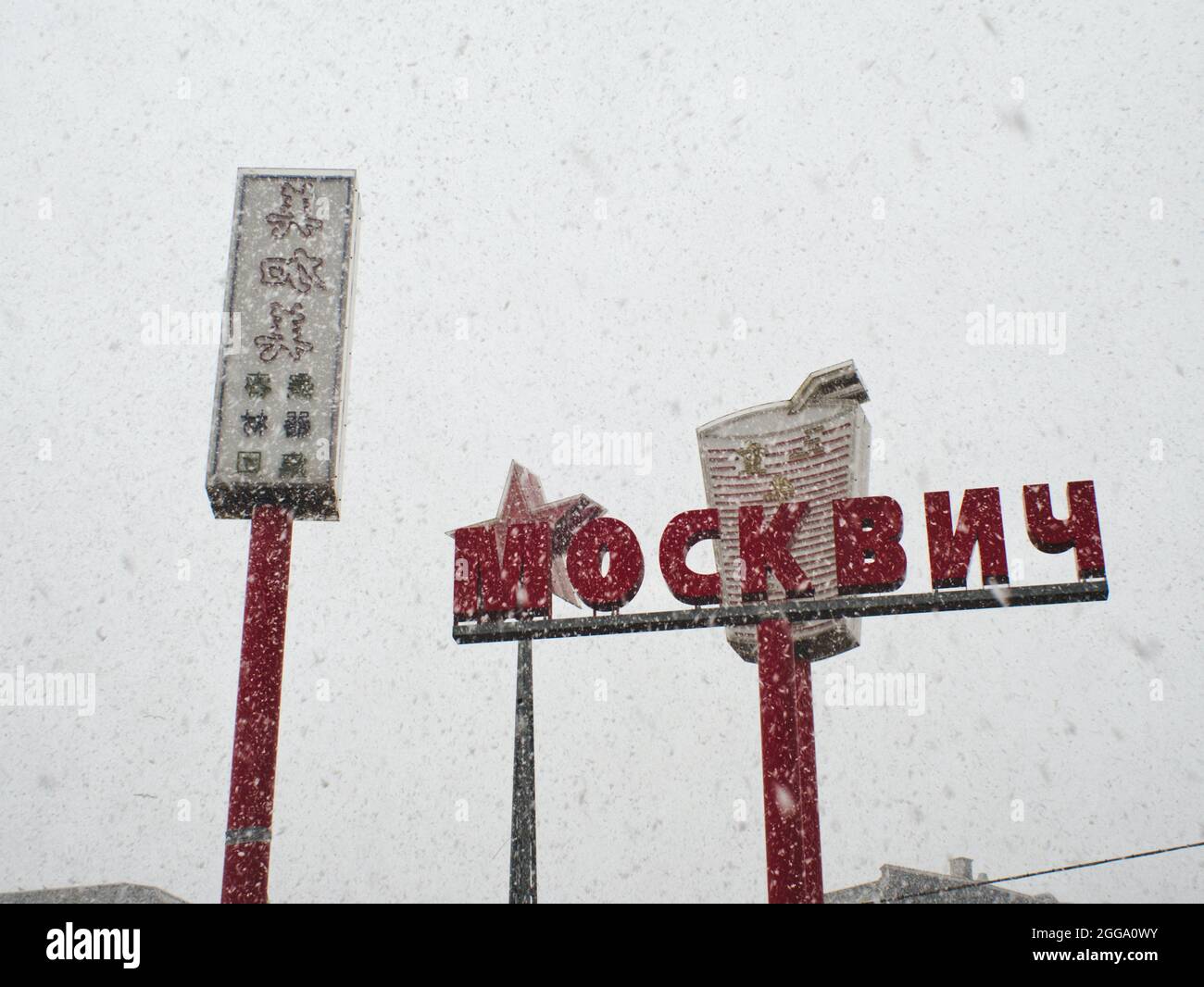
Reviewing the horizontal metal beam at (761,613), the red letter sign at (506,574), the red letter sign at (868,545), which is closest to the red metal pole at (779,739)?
the horizontal metal beam at (761,613)

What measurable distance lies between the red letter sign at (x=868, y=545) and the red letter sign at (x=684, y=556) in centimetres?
210

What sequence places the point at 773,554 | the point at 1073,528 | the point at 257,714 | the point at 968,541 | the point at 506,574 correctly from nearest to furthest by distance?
the point at 257,714 < the point at 1073,528 < the point at 968,541 < the point at 773,554 < the point at 506,574

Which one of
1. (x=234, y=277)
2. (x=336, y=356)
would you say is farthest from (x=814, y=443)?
(x=234, y=277)

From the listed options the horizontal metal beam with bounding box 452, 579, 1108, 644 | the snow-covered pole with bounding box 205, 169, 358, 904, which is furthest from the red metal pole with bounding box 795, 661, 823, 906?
the snow-covered pole with bounding box 205, 169, 358, 904

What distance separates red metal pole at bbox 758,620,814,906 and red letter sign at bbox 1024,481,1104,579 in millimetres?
4546

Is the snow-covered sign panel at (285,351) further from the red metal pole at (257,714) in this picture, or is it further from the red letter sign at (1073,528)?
the red letter sign at (1073,528)

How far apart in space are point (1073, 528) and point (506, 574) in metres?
9.13

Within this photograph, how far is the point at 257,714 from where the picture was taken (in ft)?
48.7

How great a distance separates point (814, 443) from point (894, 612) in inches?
216

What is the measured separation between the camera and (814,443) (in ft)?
67.7

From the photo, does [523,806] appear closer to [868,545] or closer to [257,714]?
[257,714]

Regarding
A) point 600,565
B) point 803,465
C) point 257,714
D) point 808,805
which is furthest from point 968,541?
point 257,714
